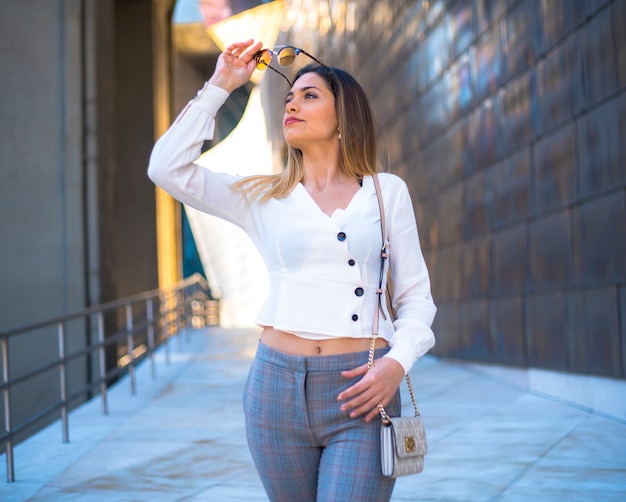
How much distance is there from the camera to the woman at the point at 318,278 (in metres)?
2.27

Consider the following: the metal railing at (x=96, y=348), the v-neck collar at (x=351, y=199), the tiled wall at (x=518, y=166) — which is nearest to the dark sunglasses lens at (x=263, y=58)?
the v-neck collar at (x=351, y=199)

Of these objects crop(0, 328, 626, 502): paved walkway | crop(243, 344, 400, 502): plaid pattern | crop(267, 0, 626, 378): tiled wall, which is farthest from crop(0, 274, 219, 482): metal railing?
crop(243, 344, 400, 502): plaid pattern

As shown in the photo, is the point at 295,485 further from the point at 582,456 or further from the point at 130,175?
the point at 130,175

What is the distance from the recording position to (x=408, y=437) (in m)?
2.26

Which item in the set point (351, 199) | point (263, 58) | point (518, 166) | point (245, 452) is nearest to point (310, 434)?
point (351, 199)

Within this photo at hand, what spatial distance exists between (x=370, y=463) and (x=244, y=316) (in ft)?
156

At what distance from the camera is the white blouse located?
2.34 m

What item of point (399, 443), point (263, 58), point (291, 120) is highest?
point (263, 58)

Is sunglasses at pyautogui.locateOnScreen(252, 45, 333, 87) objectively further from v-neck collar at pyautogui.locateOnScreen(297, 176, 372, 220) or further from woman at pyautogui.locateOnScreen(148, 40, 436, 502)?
v-neck collar at pyautogui.locateOnScreen(297, 176, 372, 220)

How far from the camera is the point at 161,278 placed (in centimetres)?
2281

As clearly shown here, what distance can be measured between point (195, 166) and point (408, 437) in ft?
3.23

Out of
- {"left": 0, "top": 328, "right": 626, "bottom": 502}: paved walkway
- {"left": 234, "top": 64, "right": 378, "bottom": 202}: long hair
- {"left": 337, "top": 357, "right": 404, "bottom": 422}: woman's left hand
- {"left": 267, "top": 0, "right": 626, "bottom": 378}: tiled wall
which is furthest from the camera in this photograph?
{"left": 267, "top": 0, "right": 626, "bottom": 378}: tiled wall

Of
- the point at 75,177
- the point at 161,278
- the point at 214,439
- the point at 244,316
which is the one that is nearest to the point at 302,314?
the point at 214,439

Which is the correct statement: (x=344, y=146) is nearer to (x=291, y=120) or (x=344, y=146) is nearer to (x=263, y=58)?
(x=291, y=120)
